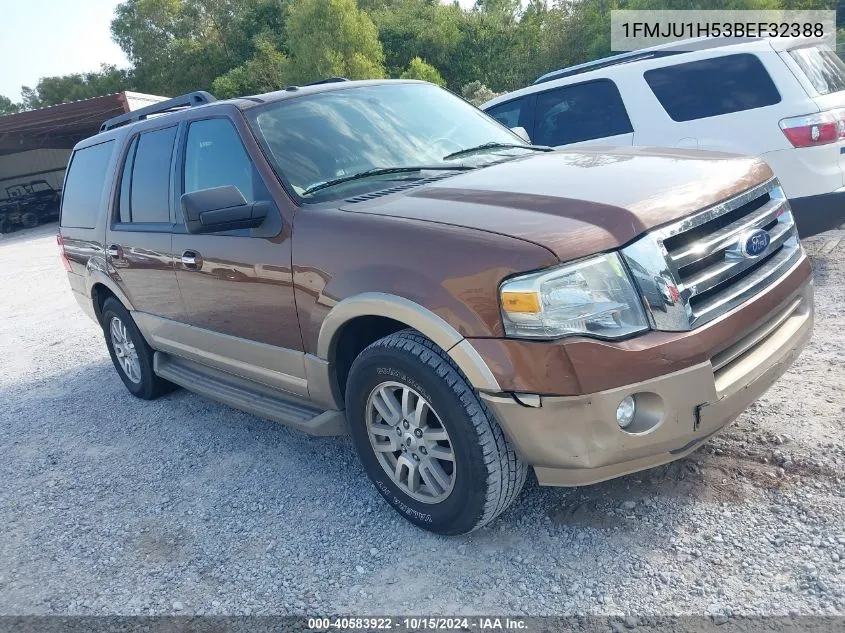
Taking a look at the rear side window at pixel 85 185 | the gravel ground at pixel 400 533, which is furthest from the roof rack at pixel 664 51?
the rear side window at pixel 85 185

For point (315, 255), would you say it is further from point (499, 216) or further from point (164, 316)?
point (164, 316)

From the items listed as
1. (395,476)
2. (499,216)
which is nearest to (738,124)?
(499,216)

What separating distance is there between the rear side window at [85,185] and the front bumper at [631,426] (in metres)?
3.91

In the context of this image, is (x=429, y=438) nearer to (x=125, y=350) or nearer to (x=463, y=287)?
(x=463, y=287)

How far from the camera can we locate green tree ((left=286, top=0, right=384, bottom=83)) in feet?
107

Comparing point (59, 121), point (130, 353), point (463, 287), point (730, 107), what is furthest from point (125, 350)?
point (59, 121)

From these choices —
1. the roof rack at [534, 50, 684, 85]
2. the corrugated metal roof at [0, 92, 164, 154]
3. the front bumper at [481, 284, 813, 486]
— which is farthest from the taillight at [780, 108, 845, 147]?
the corrugated metal roof at [0, 92, 164, 154]

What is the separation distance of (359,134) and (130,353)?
2.83 metres

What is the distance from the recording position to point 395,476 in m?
2.99

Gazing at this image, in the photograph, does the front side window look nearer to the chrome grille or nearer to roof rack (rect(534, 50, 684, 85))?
the chrome grille

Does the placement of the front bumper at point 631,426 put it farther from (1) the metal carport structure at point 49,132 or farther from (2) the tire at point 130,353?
(1) the metal carport structure at point 49,132

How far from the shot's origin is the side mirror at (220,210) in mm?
3039

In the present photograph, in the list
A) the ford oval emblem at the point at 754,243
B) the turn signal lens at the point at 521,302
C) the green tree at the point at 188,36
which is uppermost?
the green tree at the point at 188,36

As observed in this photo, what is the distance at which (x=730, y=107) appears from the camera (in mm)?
5680
